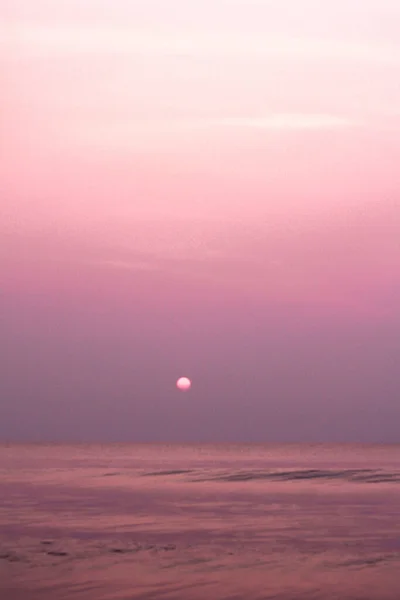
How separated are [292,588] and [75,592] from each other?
4.76 metres

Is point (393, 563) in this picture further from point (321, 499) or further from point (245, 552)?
point (321, 499)

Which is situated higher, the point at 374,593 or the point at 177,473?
the point at 177,473

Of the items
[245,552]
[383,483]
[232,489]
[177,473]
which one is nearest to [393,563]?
[245,552]

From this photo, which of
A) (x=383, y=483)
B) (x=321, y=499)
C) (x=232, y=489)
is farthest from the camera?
(x=383, y=483)

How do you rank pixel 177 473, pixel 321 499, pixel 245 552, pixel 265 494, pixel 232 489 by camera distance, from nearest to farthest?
1. pixel 245 552
2. pixel 321 499
3. pixel 265 494
4. pixel 232 489
5. pixel 177 473

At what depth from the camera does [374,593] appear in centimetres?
2028

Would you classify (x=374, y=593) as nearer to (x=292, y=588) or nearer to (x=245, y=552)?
(x=292, y=588)

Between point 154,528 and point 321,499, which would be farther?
point 321,499

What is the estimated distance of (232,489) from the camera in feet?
181

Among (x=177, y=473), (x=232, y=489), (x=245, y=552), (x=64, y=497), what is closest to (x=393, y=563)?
(x=245, y=552)

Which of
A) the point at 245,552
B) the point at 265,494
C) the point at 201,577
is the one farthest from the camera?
the point at 265,494

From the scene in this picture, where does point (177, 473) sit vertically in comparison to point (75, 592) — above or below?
above

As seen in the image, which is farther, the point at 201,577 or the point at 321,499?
the point at 321,499

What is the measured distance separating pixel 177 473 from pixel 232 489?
22.5 metres
